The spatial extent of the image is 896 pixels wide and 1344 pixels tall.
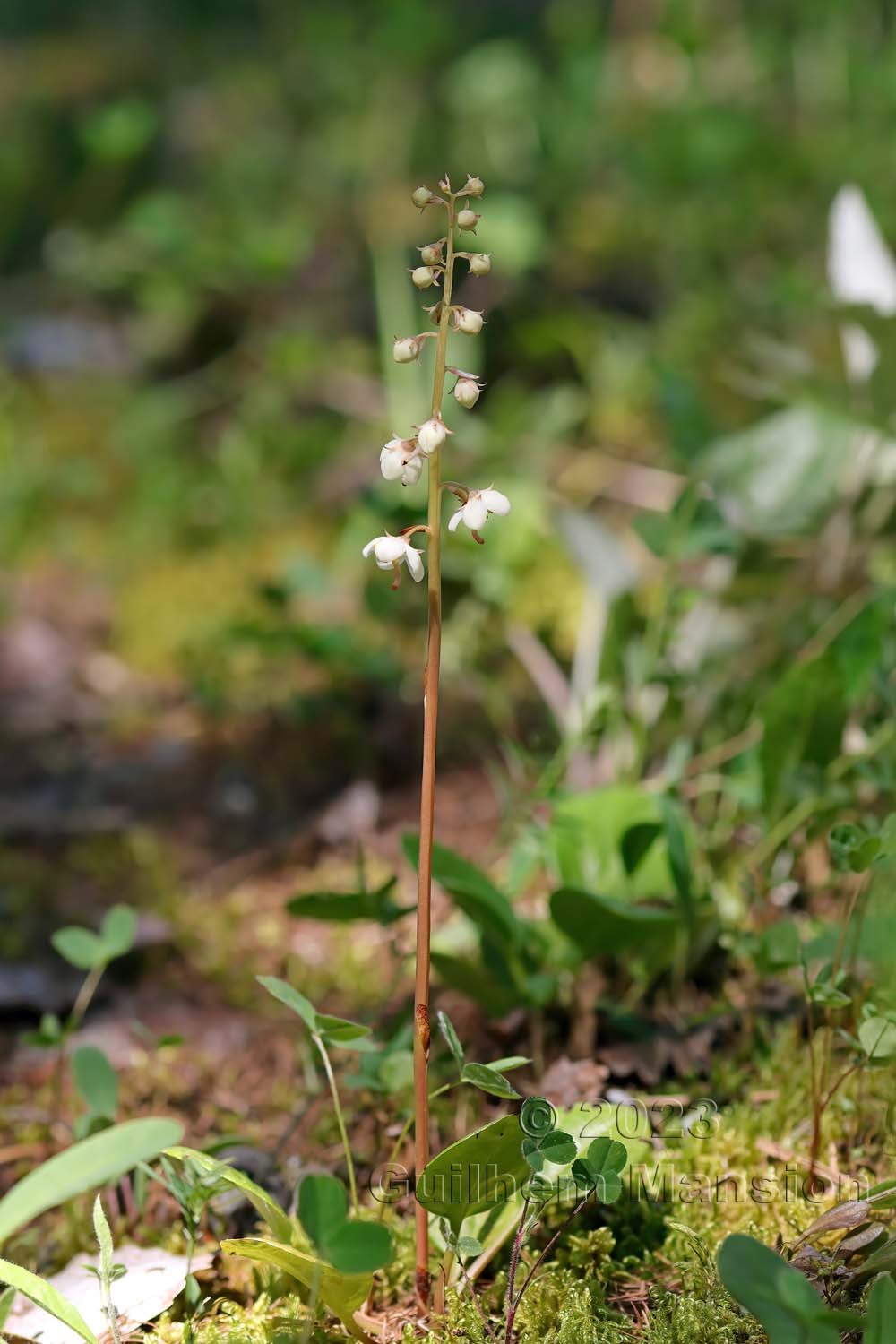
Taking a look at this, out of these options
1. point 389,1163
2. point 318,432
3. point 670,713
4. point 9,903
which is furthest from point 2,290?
point 389,1163

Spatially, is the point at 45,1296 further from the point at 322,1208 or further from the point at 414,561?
the point at 414,561

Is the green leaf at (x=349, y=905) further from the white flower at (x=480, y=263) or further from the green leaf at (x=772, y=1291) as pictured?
the white flower at (x=480, y=263)

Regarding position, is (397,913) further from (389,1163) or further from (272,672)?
(272,672)

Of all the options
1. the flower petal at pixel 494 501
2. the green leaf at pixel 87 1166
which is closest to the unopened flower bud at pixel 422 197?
the flower petal at pixel 494 501

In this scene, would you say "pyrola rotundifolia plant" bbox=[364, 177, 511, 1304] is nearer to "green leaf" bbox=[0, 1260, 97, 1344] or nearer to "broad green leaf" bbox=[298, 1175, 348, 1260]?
"broad green leaf" bbox=[298, 1175, 348, 1260]

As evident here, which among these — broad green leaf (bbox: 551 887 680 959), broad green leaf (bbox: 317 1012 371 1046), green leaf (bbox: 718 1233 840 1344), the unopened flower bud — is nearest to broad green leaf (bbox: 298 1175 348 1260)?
broad green leaf (bbox: 317 1012 371 1046)

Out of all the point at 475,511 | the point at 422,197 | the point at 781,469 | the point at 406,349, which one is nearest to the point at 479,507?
the point at 475,511

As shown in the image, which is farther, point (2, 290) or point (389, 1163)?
point (2, 290)
